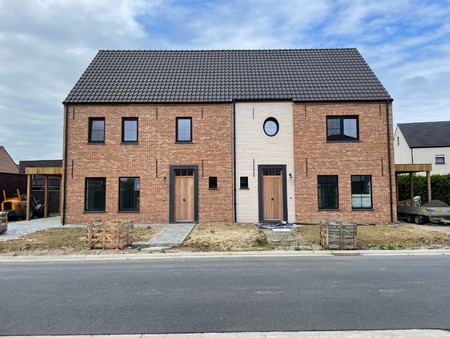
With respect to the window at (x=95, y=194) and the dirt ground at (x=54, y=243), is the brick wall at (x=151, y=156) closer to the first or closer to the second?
the window at (x=95, y=194)

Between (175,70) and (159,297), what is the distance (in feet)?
48.5

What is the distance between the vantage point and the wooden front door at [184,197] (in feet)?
52.1

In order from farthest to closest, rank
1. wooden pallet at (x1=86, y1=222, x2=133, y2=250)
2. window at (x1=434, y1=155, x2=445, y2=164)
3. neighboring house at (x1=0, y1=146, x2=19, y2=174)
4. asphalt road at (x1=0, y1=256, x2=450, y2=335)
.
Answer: neighboring house at (x1=0, y1=146, x2=19, y2=174)
window at (x1=434, y1=155, x2=445, y2=164)
wooden pallet at (x1=86, y1=222, x2=133, y2=250)
asphalt road at (x1=0, y1=256, x2=450, y2=335)

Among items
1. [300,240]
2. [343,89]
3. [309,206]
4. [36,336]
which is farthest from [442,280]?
[343,89]

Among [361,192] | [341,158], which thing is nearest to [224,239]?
[341,158]

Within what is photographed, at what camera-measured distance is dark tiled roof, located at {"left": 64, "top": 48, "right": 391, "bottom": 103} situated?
53.5 feet

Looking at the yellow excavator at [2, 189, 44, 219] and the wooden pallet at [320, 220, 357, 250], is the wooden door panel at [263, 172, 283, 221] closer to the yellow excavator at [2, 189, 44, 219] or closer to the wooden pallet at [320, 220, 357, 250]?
the wooden pallet at [320, 220, 357, 250]

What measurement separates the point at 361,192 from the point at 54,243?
524 inches

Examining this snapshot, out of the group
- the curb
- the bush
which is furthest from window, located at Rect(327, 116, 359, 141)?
the bush

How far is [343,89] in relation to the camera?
54.2 ft

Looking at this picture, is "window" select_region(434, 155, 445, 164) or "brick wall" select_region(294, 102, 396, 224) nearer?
"brick wall" select_region(294, 102, 396, 224)

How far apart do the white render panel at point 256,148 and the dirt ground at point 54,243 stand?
4.56 metres

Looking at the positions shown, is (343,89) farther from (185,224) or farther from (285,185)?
(185,224)

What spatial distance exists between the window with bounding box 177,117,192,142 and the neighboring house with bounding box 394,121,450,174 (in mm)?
30271
